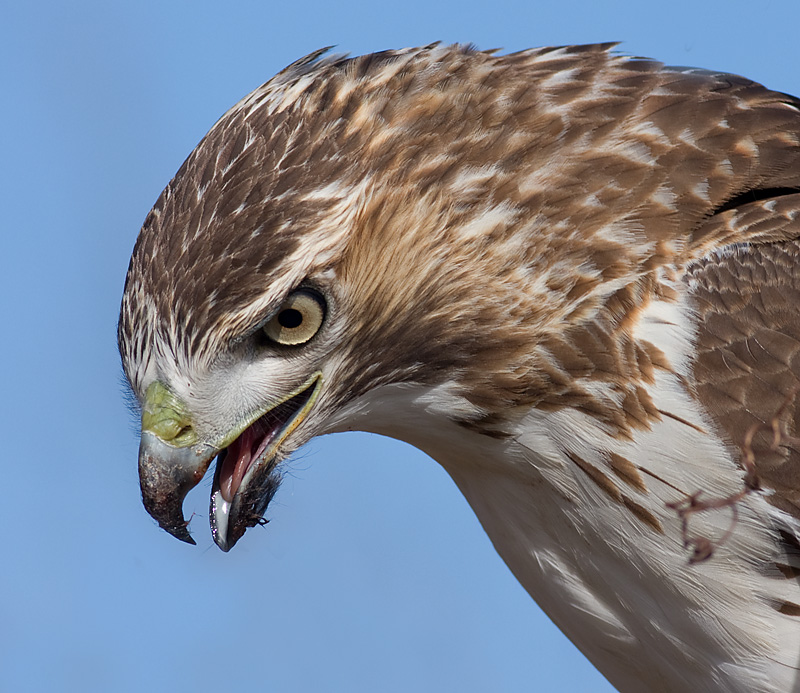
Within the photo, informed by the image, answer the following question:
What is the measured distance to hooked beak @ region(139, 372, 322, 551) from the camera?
3236 millimetres

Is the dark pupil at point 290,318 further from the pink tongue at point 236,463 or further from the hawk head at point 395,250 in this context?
the pink tongue at point 236,463

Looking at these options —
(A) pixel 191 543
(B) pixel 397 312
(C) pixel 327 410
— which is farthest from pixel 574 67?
(A) pixel 191 543

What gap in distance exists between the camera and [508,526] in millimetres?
3941

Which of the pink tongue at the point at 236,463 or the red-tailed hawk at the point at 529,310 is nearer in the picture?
the red-tailed hawk at the point at 529,310

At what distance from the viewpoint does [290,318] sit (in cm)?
324

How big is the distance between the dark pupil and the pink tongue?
0.34m

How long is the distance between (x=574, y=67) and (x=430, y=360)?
3.24 ft

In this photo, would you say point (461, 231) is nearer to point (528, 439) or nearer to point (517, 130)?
point (517, 130)

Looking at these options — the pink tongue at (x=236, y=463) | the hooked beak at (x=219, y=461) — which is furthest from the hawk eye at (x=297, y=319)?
the pink tongue at (x=236, y=463)

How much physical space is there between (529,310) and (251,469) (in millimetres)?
860

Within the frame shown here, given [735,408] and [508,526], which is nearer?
[735,408]

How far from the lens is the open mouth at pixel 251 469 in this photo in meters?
3.33

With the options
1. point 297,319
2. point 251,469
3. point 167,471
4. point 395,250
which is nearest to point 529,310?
point 395,250

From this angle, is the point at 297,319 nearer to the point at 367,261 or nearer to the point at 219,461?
the point at 367,261
